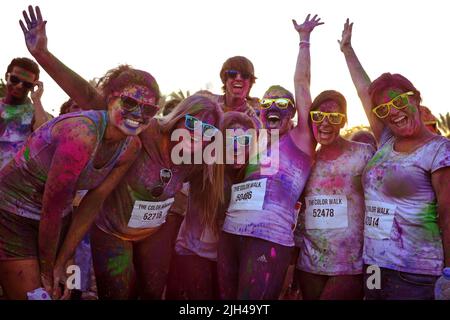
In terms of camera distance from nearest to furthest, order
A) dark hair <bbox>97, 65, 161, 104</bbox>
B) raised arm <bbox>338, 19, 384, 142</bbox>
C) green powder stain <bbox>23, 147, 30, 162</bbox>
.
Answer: green powder stain <bbox>23, 147, 30, 162</bbox>
dark hair <bbox>97, 65, 161, 104</bbox>
raised arm <bbox>338, 19, 384, 142</bbox>

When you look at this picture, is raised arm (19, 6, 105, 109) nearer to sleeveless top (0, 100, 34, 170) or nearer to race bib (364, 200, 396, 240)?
race bib (364, 200, 396, 240)

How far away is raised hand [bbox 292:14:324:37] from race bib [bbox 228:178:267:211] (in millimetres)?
1484

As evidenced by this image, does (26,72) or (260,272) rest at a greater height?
(26,72)

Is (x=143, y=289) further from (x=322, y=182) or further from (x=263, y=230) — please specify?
(x=322, y=182)

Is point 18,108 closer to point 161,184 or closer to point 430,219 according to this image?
point 161,184

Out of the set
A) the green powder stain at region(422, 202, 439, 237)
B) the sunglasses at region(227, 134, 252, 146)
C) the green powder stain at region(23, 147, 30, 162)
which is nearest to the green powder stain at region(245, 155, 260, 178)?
the sunglasses at region(227, 134, 252, 146)

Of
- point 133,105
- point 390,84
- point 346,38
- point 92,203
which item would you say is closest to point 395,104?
point 390,84

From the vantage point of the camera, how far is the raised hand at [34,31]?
3797mm

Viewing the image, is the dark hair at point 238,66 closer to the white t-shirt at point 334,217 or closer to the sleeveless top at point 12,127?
the white t-shirt at point 334,217

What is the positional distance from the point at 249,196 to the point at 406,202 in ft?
3.93

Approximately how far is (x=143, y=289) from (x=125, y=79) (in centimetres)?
175

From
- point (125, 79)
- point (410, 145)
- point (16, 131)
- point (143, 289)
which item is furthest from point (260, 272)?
point (16, 131)

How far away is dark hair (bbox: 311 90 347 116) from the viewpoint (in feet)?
14.7
